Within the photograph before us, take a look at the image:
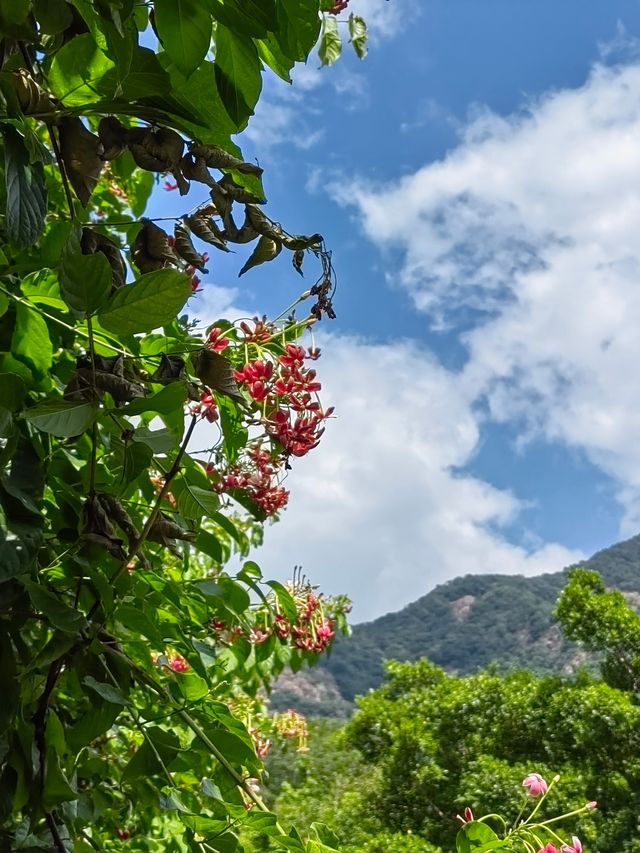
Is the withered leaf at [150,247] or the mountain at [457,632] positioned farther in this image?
the mountain at [457,632]

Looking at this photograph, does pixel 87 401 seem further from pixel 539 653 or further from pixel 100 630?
pixel 539 653

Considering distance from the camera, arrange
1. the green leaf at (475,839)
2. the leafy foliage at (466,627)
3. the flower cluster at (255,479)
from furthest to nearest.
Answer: the leafy foliage at (466,627) < the flower cluster at (255,479) < the green leaf at (475,839)

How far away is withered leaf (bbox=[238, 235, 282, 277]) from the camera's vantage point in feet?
2.24

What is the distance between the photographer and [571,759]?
24.9 feet

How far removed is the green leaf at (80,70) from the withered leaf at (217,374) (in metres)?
0.21

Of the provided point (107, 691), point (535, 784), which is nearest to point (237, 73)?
point (107, 691)

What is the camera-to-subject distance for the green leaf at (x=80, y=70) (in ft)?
1.99

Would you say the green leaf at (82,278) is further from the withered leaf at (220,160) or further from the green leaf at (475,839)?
the green leaf at (475,839)

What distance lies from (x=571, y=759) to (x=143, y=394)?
8011mm

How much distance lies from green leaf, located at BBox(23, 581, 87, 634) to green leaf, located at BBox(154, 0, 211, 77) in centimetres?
39

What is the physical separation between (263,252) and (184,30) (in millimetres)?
212

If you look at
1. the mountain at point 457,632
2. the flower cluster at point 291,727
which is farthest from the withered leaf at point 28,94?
the mountain at point 457,632

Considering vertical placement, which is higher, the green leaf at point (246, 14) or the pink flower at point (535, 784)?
the green leaf at point (246, 14)

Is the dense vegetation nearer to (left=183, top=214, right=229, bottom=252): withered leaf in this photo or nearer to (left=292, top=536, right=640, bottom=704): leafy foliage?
(left=183, top=214, right=229, bottom=252): withered leaf
